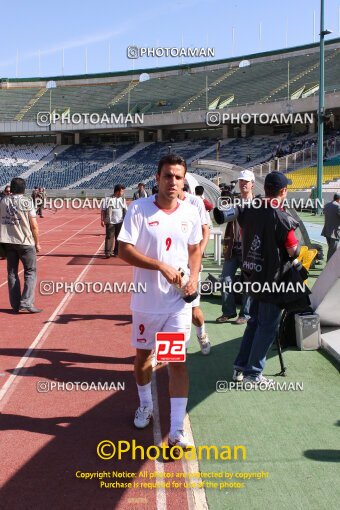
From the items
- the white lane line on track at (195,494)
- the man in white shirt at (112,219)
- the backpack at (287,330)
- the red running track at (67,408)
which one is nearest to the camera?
the white lane line on track at (195,494)

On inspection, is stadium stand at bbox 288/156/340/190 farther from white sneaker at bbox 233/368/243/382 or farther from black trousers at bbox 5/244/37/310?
white sneaker at bbox 233/368/243/382

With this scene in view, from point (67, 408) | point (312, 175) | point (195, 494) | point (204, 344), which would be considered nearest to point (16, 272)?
point (204, 344)

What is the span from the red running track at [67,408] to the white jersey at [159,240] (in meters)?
1.02

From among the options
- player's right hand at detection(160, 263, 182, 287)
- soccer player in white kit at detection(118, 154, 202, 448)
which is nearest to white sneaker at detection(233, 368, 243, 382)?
soccer player in white kit at detection(118, 154, 202, 448)

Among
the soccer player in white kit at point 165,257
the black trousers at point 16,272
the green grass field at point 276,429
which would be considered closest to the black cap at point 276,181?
the soccer player in white kit at point 165,257

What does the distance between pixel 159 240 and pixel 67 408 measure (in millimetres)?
1804

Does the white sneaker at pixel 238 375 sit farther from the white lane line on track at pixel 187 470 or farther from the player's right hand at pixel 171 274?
the player's right hand at pixel 171 274

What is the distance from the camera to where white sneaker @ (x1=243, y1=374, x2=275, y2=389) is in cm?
517

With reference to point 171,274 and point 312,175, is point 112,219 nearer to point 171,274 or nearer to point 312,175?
point 171,274

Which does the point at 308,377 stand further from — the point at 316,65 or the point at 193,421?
the point at 316,65

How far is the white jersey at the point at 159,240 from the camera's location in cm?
384

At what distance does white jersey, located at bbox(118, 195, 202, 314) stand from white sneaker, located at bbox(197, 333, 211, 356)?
89.9 inches

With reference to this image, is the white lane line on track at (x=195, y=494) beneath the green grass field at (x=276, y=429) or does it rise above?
beneath

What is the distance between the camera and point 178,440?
12.8 feet
